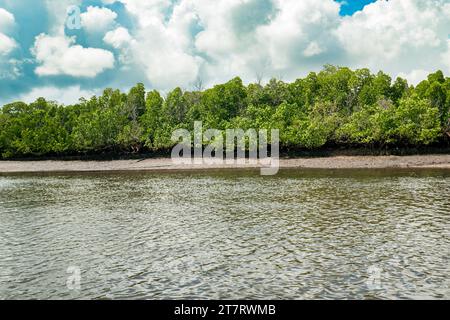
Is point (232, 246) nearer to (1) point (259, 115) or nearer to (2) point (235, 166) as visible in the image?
(2) point (235, 166)

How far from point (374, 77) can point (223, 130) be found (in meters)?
45.1

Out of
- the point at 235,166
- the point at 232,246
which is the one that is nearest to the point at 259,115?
the point at 235,166

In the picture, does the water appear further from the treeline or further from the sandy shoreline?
the treeline

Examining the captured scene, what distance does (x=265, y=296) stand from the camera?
14875mm

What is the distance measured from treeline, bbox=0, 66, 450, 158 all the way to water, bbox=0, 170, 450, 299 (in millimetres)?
45678

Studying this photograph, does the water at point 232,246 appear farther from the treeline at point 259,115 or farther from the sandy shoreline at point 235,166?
the treeline at point 259,115

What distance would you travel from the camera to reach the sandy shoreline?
71562 mm

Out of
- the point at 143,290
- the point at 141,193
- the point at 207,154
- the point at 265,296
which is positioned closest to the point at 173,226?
the point at 143,290

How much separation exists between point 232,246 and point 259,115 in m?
78.8

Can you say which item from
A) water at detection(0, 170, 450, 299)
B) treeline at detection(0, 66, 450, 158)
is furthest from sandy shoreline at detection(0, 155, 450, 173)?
water at detection(0, 170, 450, 299)

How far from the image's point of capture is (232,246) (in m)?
21.6

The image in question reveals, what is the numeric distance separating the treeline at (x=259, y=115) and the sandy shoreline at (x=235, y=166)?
5220 mm

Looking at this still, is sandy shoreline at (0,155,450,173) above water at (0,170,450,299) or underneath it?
above

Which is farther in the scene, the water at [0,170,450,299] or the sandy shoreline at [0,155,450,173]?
the sandy shoreline at [0,155,450,173]
